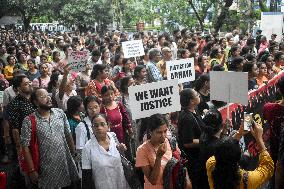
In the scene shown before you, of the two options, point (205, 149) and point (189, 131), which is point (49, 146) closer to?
point (189, 131)

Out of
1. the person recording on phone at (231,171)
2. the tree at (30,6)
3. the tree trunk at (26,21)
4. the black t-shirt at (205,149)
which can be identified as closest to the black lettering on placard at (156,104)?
the black t-shirt at (205,149)

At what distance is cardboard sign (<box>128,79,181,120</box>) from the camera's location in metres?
5.05

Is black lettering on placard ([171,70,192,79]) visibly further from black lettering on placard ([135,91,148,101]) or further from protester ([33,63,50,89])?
black lettering on placard ([135,91,148,101])

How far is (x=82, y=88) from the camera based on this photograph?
7750 mm

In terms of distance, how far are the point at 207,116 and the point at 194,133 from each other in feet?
2.16

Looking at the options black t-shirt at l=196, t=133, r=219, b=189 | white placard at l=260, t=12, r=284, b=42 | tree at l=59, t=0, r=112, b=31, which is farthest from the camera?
tree at l=59, t=0, r=112, b=31

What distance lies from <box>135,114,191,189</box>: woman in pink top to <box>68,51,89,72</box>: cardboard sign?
427cm

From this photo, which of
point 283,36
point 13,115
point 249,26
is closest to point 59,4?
point 249,26

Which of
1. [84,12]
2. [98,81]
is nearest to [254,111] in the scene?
[98,81]

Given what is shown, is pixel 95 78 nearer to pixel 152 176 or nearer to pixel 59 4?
pixel 152 176

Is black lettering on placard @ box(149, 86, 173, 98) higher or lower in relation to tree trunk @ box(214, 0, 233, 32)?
lower

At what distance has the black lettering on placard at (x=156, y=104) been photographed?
5079 mm

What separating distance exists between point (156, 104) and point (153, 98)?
0.31 ft

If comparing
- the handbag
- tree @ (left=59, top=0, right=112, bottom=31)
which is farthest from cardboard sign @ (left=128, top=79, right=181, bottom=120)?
tree @ (left=59, top=0, right=112, bottom=31)
